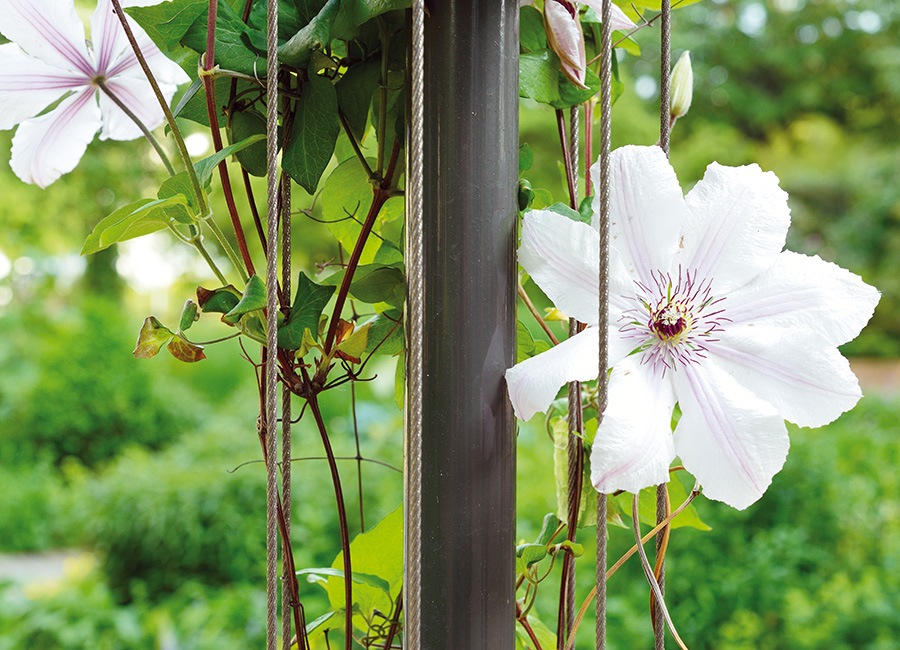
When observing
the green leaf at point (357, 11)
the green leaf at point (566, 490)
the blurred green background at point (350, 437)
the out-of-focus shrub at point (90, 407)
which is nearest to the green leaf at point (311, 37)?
the green leaf at point (357, 11)

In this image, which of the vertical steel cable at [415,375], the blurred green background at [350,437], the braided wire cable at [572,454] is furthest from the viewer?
the blurred green background at [350,437]

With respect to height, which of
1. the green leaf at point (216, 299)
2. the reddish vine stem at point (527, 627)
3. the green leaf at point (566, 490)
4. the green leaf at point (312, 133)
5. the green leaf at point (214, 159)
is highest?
the green leaf at point (312, 133)

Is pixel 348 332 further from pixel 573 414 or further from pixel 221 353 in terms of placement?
pixel 221 353

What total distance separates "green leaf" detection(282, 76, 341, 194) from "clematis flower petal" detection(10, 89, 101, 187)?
0.49 feet

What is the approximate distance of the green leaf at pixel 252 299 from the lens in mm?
291

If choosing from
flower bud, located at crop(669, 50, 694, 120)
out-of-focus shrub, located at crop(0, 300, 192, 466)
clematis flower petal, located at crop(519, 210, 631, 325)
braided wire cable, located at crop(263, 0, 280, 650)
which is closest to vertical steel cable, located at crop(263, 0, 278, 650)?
braided wire cable, located at crop(263, 0, 280, 650)

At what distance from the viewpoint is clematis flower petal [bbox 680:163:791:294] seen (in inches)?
11.8

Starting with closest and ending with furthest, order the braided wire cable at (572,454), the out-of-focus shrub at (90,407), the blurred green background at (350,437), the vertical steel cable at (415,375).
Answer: the vertical steel cable at (415,375)
the braided wire cable at (572,454)
the blurred green background at (350,437)
the out-of-focus shrub at (90,407)

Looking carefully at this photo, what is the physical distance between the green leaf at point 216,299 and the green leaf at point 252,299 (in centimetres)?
1

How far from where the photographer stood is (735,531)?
2.00 meters

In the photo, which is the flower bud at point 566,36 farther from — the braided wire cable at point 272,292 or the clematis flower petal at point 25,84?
the clematis flower petal at point 25,84

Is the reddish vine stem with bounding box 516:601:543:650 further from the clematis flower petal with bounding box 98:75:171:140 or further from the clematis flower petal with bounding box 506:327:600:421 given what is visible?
the clematis flower petal with bounding box 98:75:171:140

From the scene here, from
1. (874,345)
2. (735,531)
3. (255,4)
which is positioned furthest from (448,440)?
(874,345)

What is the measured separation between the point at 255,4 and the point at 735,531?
201 centimetres
